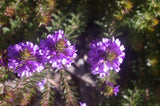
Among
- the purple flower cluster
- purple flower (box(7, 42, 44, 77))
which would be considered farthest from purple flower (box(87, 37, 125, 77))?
purple flower (box(7, 42, 44, 77))

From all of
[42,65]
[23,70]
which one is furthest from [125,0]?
[23,70]

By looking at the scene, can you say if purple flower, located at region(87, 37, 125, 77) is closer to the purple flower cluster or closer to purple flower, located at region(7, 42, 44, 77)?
the purple flower cluster

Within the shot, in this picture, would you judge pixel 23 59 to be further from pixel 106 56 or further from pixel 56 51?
pixel 106 56

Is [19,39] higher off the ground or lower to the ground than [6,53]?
higher

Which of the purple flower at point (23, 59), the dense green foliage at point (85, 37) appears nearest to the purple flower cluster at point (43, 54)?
the purple flower at point (23, 59)

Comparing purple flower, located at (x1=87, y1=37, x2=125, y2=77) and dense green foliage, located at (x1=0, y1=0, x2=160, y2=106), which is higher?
dense green foliage, located at (x1=0, y1=0, x2=160, y2=106)

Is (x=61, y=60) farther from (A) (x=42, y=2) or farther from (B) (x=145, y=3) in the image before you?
(B) (x=145, y=3)

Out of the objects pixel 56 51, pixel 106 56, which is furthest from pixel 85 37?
pixel 56 51
